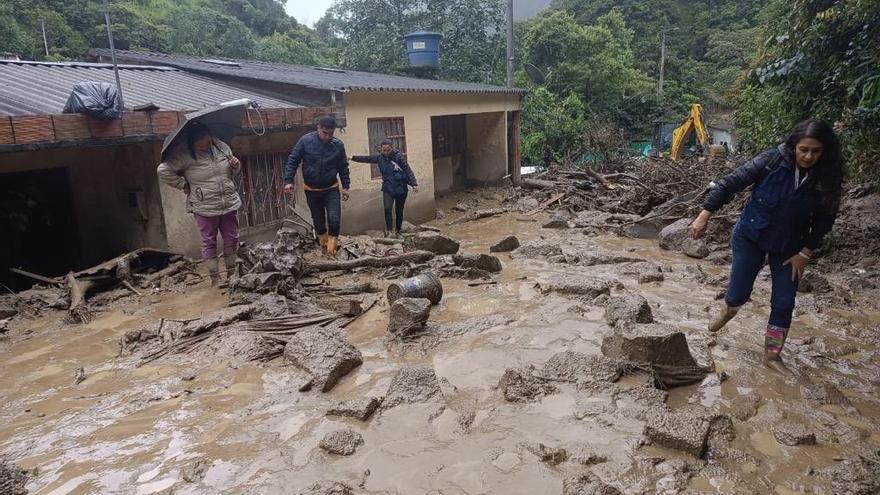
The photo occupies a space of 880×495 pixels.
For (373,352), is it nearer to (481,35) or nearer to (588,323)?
(588,323)

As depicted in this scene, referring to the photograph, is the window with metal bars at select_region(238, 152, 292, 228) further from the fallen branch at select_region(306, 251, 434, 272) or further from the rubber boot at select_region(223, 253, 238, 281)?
the fallen branch at select_region(306, 251, 434, 272)

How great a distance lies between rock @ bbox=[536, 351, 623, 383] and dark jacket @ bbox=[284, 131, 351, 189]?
180 inches

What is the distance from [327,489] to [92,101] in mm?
Answer: 5030

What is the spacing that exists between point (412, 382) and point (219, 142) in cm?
397

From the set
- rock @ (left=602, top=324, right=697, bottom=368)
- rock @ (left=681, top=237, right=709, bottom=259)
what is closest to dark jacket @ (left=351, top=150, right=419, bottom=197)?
rock @ (left=681, top=237, right=709, bottom=259)

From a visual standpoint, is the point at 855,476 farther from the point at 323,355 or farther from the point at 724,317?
the point at 323,355

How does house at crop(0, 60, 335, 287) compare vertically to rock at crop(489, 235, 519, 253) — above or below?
above

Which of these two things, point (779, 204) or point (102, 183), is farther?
point (102, 183)

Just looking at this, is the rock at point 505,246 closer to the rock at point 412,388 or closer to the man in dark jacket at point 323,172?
the man in dark jacket at point 323,172

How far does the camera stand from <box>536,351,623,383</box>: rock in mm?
4016

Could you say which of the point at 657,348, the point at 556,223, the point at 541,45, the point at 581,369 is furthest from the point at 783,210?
the point at 541,45

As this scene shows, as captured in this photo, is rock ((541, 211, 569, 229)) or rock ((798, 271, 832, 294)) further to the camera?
rock ((541, 211, 569, 229))

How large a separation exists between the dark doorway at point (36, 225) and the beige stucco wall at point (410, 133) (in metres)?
4.17

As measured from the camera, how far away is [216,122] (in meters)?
6.68
